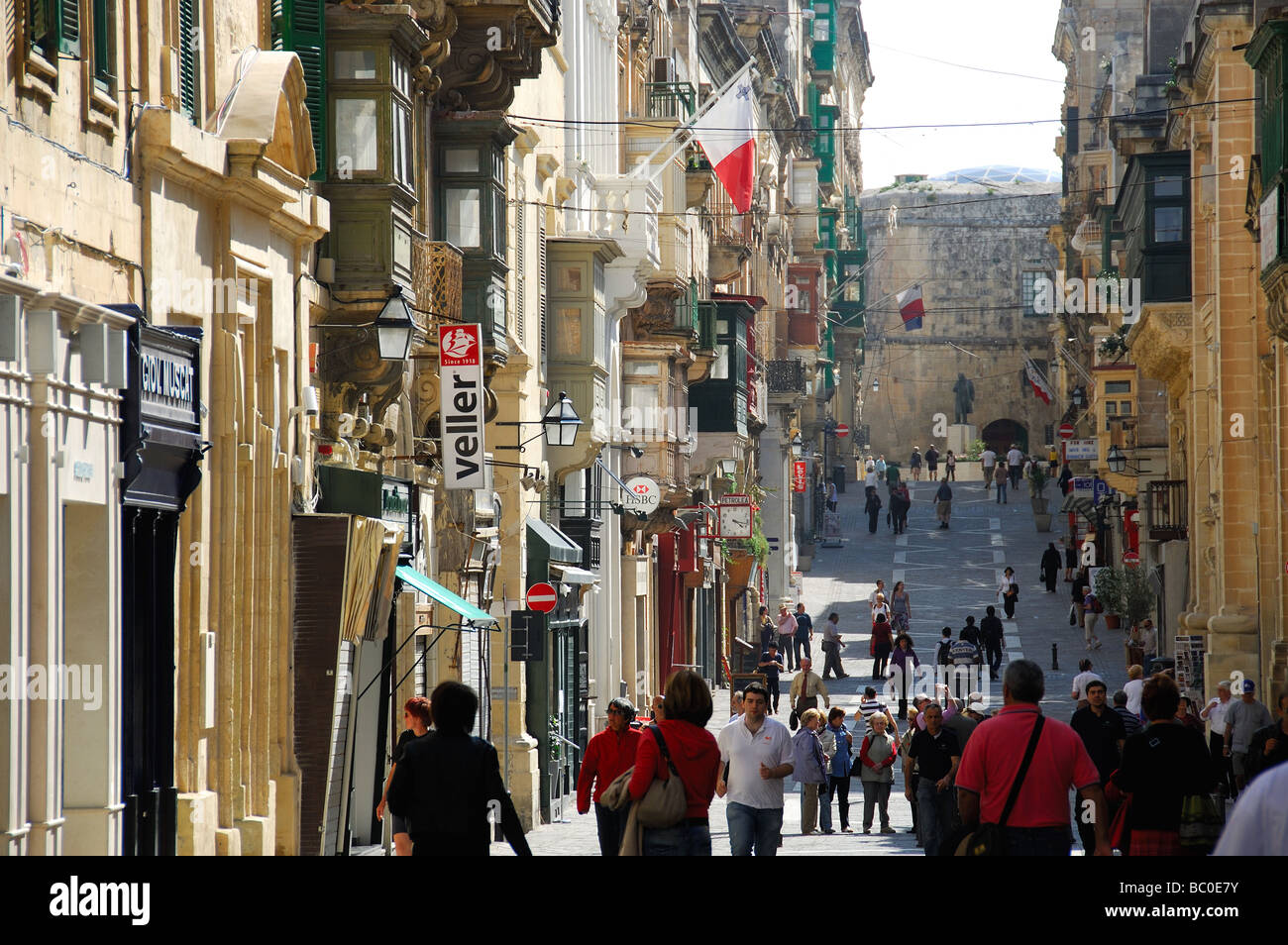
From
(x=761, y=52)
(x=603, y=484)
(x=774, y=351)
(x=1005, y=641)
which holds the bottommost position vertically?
(x=1005, y=641)

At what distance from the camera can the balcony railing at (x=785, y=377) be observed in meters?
62.4

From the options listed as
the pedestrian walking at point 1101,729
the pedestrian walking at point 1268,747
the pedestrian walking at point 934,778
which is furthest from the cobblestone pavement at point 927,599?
the pedestrian walking at point 1101,729

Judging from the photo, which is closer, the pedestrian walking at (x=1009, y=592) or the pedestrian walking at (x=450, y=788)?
the pedestrian walking at (x=450, y=788)

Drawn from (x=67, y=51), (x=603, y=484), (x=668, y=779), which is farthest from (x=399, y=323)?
(x=603, y=484)

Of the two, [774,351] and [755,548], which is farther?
[774,351]

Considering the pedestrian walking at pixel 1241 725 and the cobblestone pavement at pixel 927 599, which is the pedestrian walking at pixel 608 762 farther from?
the pedestrian walking at pixel 1241 725

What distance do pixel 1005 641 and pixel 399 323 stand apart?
96.7ft

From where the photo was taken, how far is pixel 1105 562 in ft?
190

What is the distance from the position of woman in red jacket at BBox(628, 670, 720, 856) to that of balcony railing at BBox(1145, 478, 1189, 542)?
101 ft

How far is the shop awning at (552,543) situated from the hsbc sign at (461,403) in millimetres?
6848

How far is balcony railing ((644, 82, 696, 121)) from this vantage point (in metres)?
39.5

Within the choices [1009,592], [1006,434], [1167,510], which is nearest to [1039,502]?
[1009,592]
